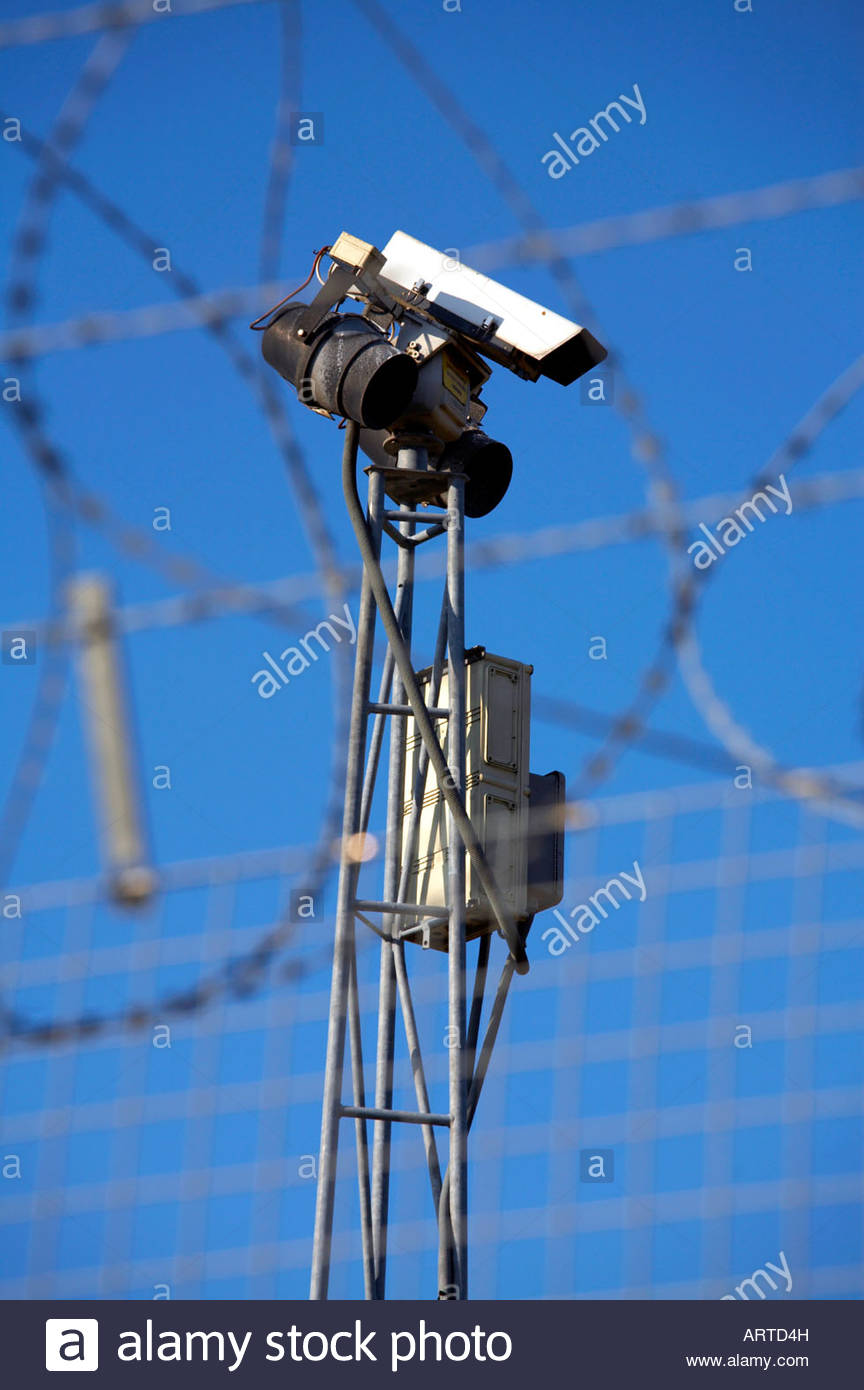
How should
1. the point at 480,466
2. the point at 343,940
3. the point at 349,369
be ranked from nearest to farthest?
the point at 343,940
the point at 349,369
the point at 480,466

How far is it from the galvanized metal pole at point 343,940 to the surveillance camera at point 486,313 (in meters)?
1.29

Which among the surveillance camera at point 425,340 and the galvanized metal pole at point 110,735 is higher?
the surveillance camera at point 425,340

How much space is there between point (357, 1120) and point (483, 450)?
13.8 feet

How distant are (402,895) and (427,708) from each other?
112 centimetres

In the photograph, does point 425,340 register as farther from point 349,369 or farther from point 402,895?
point 402,895

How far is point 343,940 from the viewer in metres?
11.9

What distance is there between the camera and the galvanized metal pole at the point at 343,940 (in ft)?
37.4
